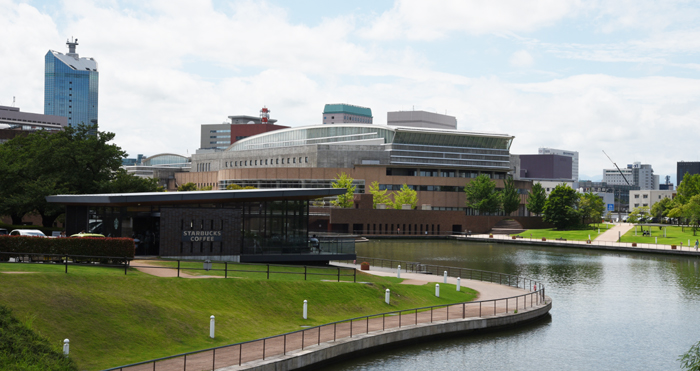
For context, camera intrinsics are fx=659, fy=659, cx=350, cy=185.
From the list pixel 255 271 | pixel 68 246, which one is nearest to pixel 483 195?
pixel 255 271

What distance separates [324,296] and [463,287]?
1304 centimetres

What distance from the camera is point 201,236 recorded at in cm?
4116

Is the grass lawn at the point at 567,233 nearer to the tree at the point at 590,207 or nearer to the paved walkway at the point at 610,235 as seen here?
the paved walkway at the point at 610,235

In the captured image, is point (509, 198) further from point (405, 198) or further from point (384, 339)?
point (384, 339)

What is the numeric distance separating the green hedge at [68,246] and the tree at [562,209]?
332 feet

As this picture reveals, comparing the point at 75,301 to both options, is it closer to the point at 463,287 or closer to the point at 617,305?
the point at 463,287

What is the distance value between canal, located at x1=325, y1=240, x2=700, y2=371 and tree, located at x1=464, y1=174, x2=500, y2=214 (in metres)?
61.3

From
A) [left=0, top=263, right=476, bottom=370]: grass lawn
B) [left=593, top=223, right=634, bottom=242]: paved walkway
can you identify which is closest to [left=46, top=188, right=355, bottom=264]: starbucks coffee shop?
[left=0, top=263, right=476, bottom=370]: grass lawn

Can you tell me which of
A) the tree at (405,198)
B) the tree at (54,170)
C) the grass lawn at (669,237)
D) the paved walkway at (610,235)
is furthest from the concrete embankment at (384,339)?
the tree at (405,198)

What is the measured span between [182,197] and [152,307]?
50.0 feet

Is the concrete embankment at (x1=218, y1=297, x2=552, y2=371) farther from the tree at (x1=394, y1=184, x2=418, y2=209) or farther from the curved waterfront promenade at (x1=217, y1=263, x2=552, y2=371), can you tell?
the tree at (x1=394, y1=184, x2=418, y2=209)

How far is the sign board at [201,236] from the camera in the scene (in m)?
40.7

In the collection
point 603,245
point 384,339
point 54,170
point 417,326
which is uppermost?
point 54,170

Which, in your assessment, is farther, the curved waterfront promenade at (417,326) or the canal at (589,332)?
the canal at (589,332)
